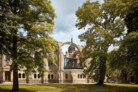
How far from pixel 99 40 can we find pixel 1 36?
15.2 metres

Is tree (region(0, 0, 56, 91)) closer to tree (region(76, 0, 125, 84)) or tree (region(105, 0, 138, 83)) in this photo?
tree (region(105, 0, 138, 83))

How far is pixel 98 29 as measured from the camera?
23953mm

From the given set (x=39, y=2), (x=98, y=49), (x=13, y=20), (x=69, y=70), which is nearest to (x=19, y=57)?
(x=13, y=20)

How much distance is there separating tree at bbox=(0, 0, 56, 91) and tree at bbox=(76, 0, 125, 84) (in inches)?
359

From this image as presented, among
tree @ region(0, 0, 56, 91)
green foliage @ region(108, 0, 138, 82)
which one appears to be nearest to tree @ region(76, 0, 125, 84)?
green foliage @ region(108, 0, 138, 82)

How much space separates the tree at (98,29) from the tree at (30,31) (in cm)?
912

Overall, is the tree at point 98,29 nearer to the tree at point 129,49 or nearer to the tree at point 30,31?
the tree at point 129,49

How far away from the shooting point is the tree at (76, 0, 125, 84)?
2247 cm

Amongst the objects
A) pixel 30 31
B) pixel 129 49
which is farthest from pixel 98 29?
pixel 30 31

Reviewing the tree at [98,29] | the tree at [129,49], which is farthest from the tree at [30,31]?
the tree at [98,29]

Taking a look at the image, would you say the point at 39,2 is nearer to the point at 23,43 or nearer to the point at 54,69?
the point at 23,43

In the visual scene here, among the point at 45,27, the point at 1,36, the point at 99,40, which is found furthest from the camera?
the point at 99,40

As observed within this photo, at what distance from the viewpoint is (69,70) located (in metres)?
40.1

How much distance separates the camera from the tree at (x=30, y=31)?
15.3m
